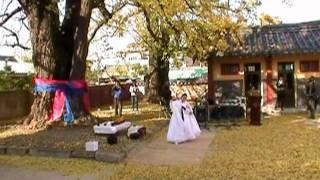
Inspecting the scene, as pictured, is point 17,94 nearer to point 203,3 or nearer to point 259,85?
point 203,3

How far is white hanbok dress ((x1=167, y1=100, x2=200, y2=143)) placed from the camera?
1507 cm

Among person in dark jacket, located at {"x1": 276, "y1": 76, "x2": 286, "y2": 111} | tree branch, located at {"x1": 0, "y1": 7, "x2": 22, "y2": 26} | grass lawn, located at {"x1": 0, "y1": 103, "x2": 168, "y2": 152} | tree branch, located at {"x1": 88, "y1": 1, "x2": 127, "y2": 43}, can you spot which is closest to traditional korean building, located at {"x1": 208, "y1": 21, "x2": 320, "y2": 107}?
person in dark jacket, located at {"x1": 276, "y1": 76, "x2": 286, "y2": 111}

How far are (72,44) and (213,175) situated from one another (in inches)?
407

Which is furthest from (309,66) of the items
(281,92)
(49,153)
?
(49,153)

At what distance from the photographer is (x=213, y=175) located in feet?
33.3

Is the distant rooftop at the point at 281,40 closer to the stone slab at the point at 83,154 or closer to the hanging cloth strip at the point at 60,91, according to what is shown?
the hanging cloth strip at the point at 60,91

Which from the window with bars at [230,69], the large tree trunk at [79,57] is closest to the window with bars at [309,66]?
the window with bars at [230,69]

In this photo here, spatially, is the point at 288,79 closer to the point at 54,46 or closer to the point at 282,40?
the point at 282,40

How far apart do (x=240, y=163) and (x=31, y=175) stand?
4361 mm

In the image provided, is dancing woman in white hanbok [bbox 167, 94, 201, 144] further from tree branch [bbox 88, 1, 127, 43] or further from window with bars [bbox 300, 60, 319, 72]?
window with bars [bbox 300, 60, 319, 72]

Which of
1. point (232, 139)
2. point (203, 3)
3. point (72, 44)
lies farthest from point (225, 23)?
point (232, 139)

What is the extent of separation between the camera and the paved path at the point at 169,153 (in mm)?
11938

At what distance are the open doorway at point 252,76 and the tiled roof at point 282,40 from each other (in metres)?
0.96

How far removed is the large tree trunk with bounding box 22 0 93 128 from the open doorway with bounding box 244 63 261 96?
10.9 metres
